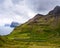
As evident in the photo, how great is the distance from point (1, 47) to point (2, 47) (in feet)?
2.85

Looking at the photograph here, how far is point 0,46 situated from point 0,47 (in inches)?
298

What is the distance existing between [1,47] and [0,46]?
7.48 metres

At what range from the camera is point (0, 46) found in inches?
7229

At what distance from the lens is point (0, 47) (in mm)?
176125

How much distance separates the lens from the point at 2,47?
580 feet

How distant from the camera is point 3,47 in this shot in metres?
177

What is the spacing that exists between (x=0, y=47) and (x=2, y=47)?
1700 millimetres

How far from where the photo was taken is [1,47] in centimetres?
17638

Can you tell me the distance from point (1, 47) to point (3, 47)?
184 cm

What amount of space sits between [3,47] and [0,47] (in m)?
2.65

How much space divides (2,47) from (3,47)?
983 millimetres
